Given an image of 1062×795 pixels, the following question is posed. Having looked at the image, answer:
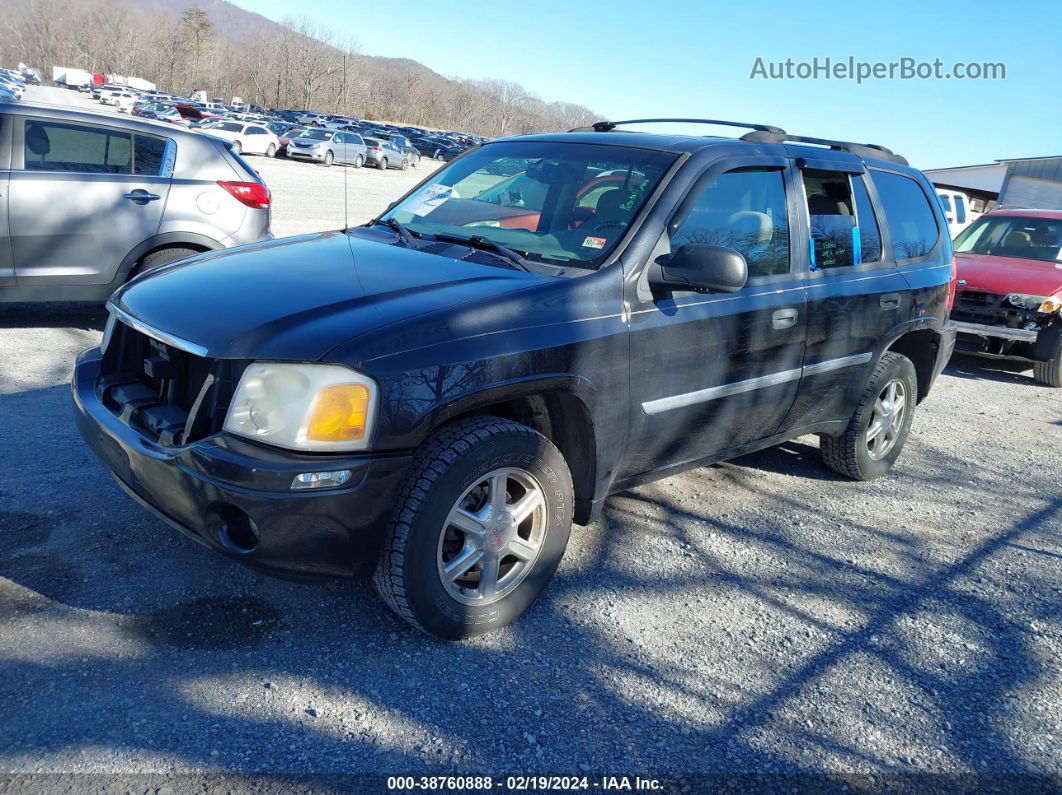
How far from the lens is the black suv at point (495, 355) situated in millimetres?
2873

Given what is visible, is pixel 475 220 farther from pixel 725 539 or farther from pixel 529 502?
pixel 725 539

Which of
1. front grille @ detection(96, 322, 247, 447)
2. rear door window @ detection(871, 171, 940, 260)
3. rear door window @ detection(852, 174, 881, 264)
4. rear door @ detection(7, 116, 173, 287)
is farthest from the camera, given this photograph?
rear door @ detection(7, 116, 173, 287)

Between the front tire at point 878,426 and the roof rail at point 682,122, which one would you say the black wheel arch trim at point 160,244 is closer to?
the roof rail at point 682,122

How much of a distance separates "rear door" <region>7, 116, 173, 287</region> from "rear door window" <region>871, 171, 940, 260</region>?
204 inches

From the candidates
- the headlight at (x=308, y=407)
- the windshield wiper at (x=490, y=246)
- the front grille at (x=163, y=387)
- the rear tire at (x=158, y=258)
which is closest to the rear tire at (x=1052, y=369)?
the windshield wiper at (x=490, y=246)

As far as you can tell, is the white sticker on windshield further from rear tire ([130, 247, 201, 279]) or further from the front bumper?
rear tire ([130, 247, 201, 279])

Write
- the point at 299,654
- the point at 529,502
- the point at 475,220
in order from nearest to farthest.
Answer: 1. the point at 299,654
2. the point at 529,502
3. the point at 475,220

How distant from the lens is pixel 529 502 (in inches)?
133

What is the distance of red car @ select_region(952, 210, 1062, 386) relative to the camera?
8.86 metres

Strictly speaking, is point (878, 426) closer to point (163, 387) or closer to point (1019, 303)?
point (163, 387)

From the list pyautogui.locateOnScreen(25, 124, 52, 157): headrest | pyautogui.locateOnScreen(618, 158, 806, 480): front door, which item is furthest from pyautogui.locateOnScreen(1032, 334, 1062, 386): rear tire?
pyautogui.locateOnScreen(25, 124, 52, 157): headrest

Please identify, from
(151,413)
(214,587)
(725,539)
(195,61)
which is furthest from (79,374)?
(195,61)

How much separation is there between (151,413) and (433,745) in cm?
153

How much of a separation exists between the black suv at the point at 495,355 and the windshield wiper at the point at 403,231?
3cm
